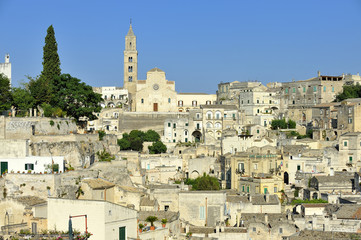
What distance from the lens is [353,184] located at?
5106cm

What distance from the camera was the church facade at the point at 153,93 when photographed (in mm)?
95438

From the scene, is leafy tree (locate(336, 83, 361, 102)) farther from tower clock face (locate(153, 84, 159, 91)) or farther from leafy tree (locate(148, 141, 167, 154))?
tower clock face (locate(153, 84, 159, 91))

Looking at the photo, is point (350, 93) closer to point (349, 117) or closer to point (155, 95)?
point (349, 117)

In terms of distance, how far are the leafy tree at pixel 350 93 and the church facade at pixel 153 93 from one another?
25.2m

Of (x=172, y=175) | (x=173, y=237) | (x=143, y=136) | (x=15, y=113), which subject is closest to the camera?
(x=173, y=237)

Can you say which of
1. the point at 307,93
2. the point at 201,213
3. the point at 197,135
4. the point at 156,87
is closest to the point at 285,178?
the point at 201,213

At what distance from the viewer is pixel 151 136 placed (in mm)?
79750

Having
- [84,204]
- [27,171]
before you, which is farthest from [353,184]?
[84,204]

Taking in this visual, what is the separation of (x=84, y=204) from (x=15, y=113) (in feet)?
81.9

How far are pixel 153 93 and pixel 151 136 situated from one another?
17.3 m

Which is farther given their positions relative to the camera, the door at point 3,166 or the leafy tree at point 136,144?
the leafy tree at point 136,144

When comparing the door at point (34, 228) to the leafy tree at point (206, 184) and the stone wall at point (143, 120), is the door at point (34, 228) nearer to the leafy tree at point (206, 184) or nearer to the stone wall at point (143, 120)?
the leafy tree at point (206, 184)

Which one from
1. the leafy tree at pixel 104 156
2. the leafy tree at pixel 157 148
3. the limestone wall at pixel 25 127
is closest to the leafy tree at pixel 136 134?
the leafy tree at pixel 157 148

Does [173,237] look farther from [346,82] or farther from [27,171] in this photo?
[346,82]
